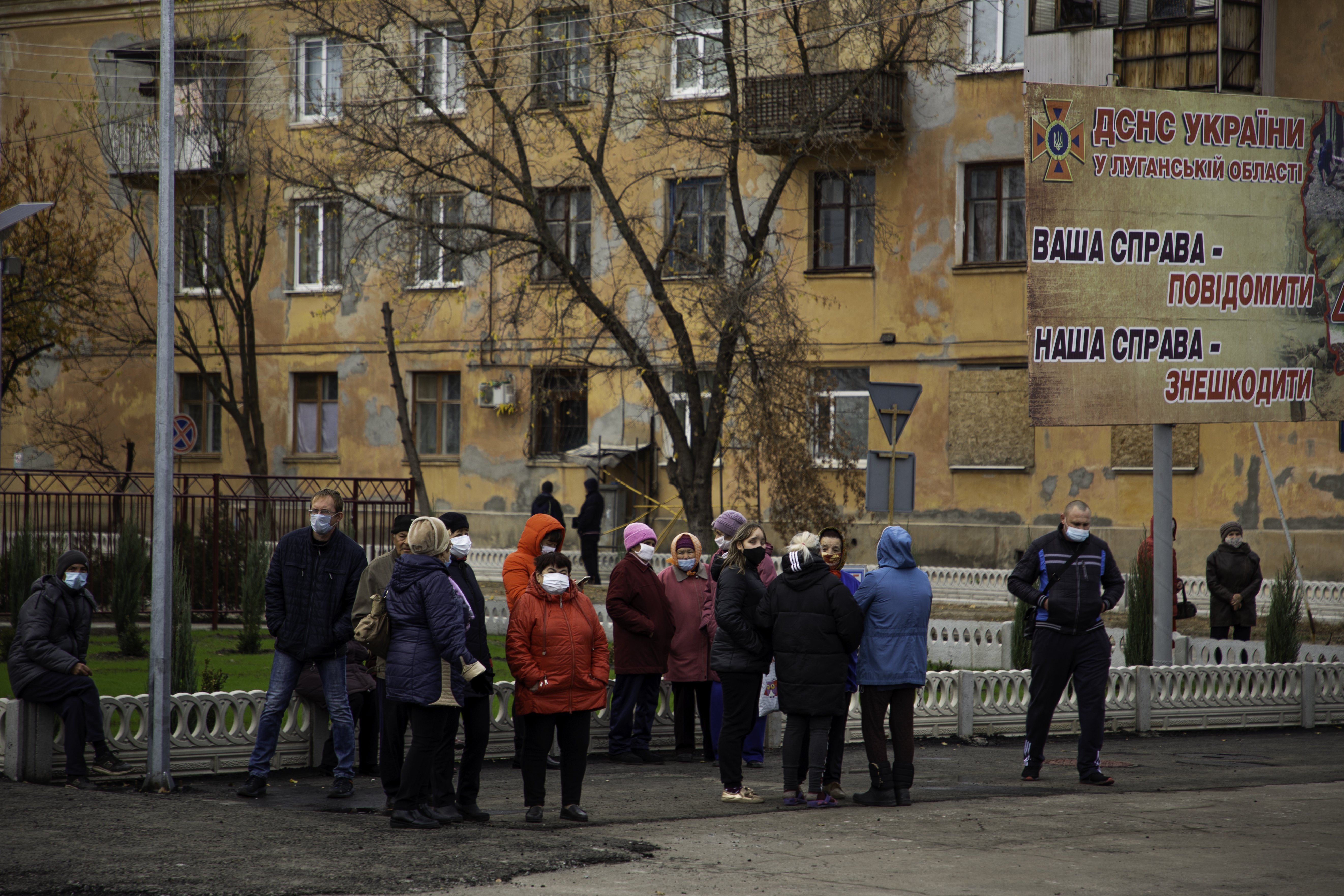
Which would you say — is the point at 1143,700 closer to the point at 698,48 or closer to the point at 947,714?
the point at 947,714

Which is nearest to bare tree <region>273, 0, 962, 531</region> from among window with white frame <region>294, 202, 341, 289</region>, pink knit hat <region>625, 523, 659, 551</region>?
window with white frame <region>294, 202, 341, 289</region>

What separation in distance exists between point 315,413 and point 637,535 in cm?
2726

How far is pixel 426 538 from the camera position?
8.88 m

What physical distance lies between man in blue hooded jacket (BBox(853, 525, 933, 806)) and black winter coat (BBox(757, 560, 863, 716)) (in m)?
0.33

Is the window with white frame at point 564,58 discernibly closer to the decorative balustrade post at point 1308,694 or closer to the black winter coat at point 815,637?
the decorative balustrade post at point 1308,694

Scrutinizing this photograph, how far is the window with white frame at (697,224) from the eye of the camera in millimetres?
26531

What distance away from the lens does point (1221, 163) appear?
1455 centimetres

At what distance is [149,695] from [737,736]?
375 cm

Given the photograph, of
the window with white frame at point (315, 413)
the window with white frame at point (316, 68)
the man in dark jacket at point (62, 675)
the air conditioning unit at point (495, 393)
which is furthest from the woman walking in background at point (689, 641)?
the window with white frame at point (315, 413)

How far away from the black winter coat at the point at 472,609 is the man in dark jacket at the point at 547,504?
1519 cm

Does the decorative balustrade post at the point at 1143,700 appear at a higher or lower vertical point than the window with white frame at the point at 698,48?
lower

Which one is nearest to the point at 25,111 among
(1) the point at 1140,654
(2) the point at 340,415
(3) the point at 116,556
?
(2) the point at 340,415

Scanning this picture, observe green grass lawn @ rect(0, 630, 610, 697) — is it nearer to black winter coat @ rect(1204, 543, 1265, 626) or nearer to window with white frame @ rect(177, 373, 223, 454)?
black winter coat @ rect(1204, 543, 1265, 626)

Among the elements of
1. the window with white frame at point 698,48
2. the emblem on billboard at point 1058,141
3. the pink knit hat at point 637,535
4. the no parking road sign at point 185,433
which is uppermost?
the window with white frame at point 698,48
